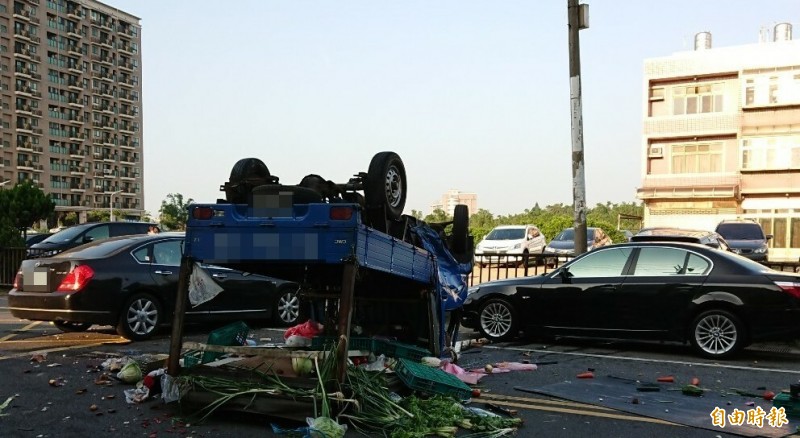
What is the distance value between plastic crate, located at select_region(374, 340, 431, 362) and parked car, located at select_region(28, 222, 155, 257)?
11796mm

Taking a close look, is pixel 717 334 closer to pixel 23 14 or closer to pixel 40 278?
pixel 40 278

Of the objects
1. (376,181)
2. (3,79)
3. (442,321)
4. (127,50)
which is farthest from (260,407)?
(127,50)

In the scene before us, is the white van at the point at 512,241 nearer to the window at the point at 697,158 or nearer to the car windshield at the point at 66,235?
the window at the point at 697,158

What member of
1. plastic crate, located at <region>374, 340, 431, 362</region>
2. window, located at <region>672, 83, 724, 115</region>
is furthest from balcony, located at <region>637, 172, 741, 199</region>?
plastic crate, located at <region>374, 340, 431, 362</region>

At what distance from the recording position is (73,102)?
110 metres

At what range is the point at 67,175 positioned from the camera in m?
109

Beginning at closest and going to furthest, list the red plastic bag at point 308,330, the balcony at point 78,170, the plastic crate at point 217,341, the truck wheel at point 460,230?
the plastic crate at point 217,341
the red plastic bag at point 308,330
the truck wheel at point 460,230
the balcony at point 78,170

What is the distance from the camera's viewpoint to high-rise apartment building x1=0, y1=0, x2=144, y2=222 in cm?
9944

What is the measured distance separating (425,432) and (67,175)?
4539 inches

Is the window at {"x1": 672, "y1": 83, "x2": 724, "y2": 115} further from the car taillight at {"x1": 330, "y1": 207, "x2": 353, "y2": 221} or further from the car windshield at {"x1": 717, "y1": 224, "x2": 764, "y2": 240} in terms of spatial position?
the car taillight at {"x1": 330, "y1": 207, "x2": 353, "y2": 221}

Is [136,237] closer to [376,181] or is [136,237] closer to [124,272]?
[124,272]

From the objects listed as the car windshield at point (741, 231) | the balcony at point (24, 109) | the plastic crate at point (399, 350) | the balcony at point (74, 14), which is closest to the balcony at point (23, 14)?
the balcony at point (74, 14)

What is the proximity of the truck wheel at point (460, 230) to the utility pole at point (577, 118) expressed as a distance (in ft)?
15.1

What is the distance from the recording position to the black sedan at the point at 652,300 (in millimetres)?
8750
